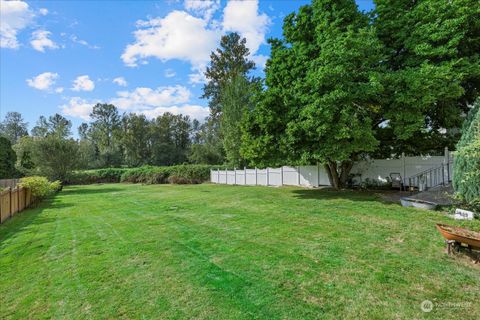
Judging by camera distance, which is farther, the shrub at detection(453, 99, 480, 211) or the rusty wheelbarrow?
the shrub at detection(453, 99, 480, 211)

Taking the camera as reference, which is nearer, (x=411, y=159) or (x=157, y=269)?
(x=157, y=269)

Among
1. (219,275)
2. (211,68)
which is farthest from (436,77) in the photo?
(211,68)

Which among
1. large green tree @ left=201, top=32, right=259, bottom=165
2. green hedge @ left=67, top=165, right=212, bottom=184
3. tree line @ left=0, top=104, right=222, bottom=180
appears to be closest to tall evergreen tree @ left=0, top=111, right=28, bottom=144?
tree line @ left=0, top=104, right=222, bottom=180

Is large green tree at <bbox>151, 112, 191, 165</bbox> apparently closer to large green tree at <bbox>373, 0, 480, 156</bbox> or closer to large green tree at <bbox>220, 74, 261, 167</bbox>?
large green tree at <bbox>220, 74, 261, 167</bbox>

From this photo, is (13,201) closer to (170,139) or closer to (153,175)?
(153,175)

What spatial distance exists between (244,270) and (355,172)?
456 inches

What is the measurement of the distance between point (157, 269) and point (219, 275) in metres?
1.12

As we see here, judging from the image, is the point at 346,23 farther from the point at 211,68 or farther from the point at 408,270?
the point at 211,68

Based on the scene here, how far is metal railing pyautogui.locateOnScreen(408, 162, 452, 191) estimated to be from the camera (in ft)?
34.1

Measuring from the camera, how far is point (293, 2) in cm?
1300

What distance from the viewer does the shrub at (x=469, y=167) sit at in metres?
5.33

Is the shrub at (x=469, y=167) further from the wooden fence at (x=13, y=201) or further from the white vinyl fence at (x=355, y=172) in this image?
the wooden fence at (x=13, y=201)

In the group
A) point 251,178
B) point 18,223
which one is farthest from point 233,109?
point 18,223

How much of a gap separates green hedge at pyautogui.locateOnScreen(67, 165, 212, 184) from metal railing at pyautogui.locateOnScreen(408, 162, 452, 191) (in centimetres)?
1773
